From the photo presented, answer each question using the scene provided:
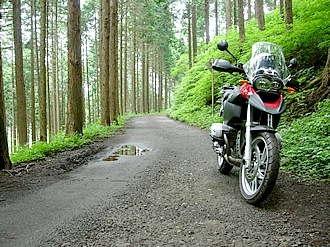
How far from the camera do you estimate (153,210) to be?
3787 millimetres

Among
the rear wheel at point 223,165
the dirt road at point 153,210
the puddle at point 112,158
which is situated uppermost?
the rear wheel at point 223,165

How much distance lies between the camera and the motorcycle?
12.0 feet

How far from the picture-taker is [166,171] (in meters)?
6.06

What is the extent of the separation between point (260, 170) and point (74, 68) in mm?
8788

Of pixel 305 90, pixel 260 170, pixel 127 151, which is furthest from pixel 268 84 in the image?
pixel 305 90

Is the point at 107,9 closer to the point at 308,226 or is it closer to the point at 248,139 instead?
the point at 248,139

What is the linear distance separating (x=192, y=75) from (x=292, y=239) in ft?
72.7

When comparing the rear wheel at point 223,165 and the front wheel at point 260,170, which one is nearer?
the front wheel at point 260,170

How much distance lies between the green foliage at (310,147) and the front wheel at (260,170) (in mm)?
1523

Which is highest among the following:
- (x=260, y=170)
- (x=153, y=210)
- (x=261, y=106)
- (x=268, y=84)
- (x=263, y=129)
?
(x=268, y=84)

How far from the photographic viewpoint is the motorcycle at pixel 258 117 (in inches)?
144

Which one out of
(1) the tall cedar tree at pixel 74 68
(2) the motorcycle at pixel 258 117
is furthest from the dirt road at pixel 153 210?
(1) the tall cedar tree at pixel 74 68

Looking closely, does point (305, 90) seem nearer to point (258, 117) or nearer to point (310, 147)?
point (310, 147)

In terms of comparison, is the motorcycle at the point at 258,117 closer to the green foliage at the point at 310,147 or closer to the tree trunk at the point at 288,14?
the green foliage at the point at 310,147
